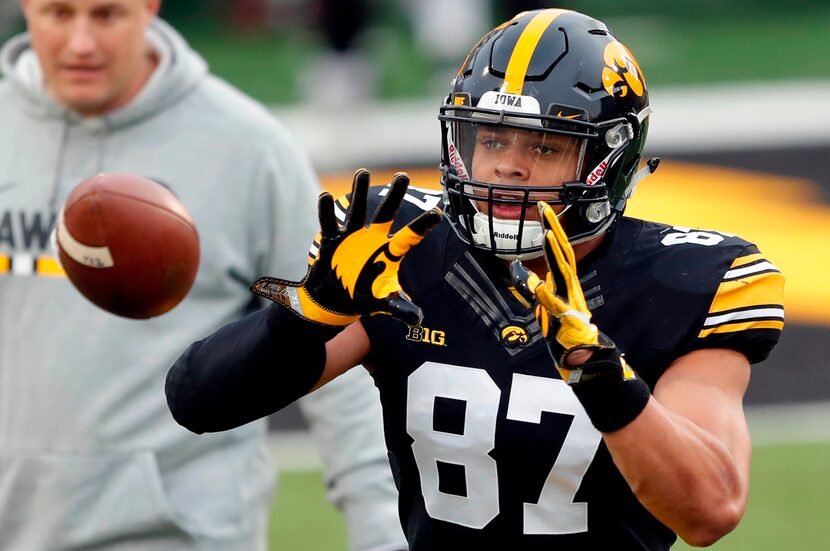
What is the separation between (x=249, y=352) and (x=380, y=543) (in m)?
0.99

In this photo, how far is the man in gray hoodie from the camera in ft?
11.4

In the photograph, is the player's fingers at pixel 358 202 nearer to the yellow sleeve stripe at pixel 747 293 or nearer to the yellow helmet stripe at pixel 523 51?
the yellow helmet stripe at pixel 523 51

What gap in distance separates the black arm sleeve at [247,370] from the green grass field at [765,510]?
2872mm

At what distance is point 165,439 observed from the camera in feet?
11.5

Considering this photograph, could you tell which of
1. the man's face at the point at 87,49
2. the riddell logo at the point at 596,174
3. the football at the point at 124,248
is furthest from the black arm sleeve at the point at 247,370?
the man's face at the point at 87,49

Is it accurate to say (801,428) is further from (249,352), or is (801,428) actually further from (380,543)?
(249,352)

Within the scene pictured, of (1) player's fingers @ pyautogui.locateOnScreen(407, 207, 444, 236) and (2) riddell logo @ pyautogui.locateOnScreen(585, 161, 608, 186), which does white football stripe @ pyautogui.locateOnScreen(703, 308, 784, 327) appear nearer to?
(2) riddell logo @ pyautogui.locateOnScreen(585, 161, 608, 186)

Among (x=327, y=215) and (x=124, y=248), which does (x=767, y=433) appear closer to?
(x=124, y=248)

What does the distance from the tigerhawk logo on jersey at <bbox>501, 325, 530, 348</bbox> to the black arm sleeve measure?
0.98 feet

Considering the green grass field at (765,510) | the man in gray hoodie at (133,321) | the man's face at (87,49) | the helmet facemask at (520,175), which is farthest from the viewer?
the green grass field at (765,510)

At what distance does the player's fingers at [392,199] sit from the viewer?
2.42 metres

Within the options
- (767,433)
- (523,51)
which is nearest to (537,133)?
(523,51)

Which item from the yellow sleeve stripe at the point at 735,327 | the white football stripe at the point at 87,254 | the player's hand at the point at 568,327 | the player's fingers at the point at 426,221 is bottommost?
the white football stripe at the point at 87,254

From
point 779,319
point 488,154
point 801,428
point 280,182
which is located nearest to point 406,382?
point 488,154
